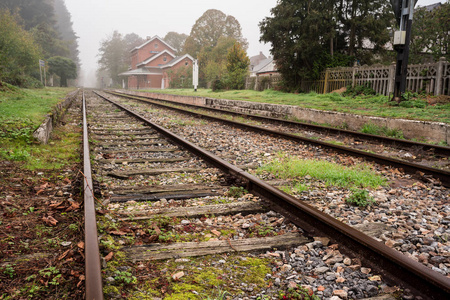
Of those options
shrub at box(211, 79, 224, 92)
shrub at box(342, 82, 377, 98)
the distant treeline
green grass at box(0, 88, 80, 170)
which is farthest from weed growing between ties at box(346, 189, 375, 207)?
shrub at box(211, 79, 224, 92)

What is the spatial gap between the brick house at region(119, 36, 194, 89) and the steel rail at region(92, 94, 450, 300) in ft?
152

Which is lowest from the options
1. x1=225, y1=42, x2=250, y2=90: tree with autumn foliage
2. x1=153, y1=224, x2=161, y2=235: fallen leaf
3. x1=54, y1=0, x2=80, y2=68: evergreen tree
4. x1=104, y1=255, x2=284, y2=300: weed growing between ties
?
x1=104, y1=255, x2=284, y2=300: weed growing between ties

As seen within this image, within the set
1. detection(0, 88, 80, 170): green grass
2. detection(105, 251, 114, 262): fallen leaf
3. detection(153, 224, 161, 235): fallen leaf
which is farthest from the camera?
detection(0, 88, 80, 170): green grass

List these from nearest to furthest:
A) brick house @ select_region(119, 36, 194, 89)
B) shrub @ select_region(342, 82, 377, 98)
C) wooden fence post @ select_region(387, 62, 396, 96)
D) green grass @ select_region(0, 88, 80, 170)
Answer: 1. green grass @ select_region(0, 88, 80, 170)
2. wooden fence post @ select_region(387, 62, 396, 96)
3. shrub @ select_region(342, 82, 377, 98)
4. brick house @ select_region(119, 36, 194, 89)

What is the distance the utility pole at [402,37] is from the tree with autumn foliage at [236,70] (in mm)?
19872

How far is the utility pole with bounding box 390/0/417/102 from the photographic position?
1182 centimetres

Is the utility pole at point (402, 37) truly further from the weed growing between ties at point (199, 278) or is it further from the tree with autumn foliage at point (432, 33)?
the tree with autumn foliage at point (432, 33)

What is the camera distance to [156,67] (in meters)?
64.8

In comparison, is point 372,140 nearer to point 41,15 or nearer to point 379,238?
point 379,238

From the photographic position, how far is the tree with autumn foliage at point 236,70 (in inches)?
1239

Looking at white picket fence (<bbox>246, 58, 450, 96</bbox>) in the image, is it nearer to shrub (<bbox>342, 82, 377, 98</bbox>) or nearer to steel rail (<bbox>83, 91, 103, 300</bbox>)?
shrub (<bbox>342, 82, 377, 98</bbox>)

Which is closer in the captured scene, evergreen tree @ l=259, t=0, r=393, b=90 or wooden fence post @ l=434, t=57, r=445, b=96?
wooden fence post @ l=434, t=57, r=445, b=96

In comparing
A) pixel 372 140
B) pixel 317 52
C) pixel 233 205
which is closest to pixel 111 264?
pixel 233 205

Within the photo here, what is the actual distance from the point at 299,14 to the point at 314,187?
20.2m
